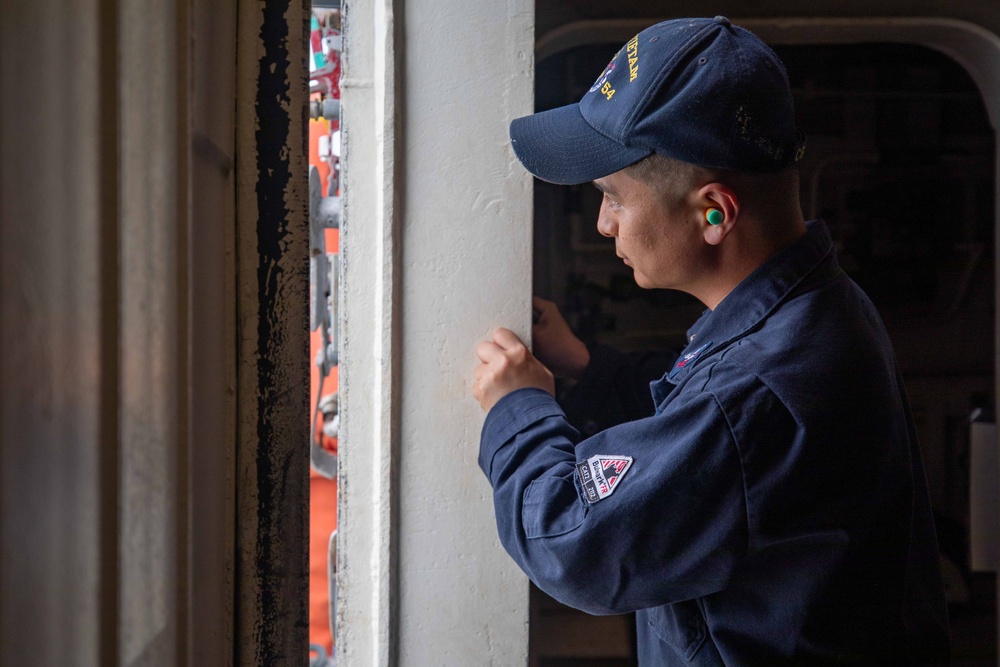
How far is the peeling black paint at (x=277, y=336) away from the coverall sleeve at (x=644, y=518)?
1.41ft

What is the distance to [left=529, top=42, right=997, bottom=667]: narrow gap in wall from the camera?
257 centimetres

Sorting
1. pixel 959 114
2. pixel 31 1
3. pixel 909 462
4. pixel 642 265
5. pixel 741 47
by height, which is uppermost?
pixel 959 114

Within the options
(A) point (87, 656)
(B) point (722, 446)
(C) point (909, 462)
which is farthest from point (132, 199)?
(C) point (909, 462)

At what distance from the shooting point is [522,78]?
140cm

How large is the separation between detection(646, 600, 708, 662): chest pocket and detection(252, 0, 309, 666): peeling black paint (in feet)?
1.90

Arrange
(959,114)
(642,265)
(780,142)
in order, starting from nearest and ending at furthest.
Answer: (780,142)
(642,265)
(959,114)

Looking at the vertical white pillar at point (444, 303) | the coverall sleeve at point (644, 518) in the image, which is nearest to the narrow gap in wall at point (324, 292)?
the vertical white pillar at point (444, 303)

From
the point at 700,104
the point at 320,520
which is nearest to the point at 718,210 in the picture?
the point at 700,104

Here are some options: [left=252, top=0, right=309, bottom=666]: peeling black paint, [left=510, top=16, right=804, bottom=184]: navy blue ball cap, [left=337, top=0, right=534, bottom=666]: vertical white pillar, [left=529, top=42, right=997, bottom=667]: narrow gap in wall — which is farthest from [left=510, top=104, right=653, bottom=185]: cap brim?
[left=529, top=42, right=997, bottom=667]: narrow gap in wall

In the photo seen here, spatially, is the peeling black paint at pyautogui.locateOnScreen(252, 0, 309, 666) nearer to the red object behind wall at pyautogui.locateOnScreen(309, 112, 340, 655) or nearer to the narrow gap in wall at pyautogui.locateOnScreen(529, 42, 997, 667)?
the narrow gap in wall at pyautogui.locateOnScreen(529, 42, 997, 667)

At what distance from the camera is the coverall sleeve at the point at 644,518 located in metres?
0.88

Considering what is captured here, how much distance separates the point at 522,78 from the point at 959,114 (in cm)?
205

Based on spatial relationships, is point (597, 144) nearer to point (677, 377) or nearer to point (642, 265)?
point (642, 265)

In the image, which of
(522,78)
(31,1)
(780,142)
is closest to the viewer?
(31,1)
